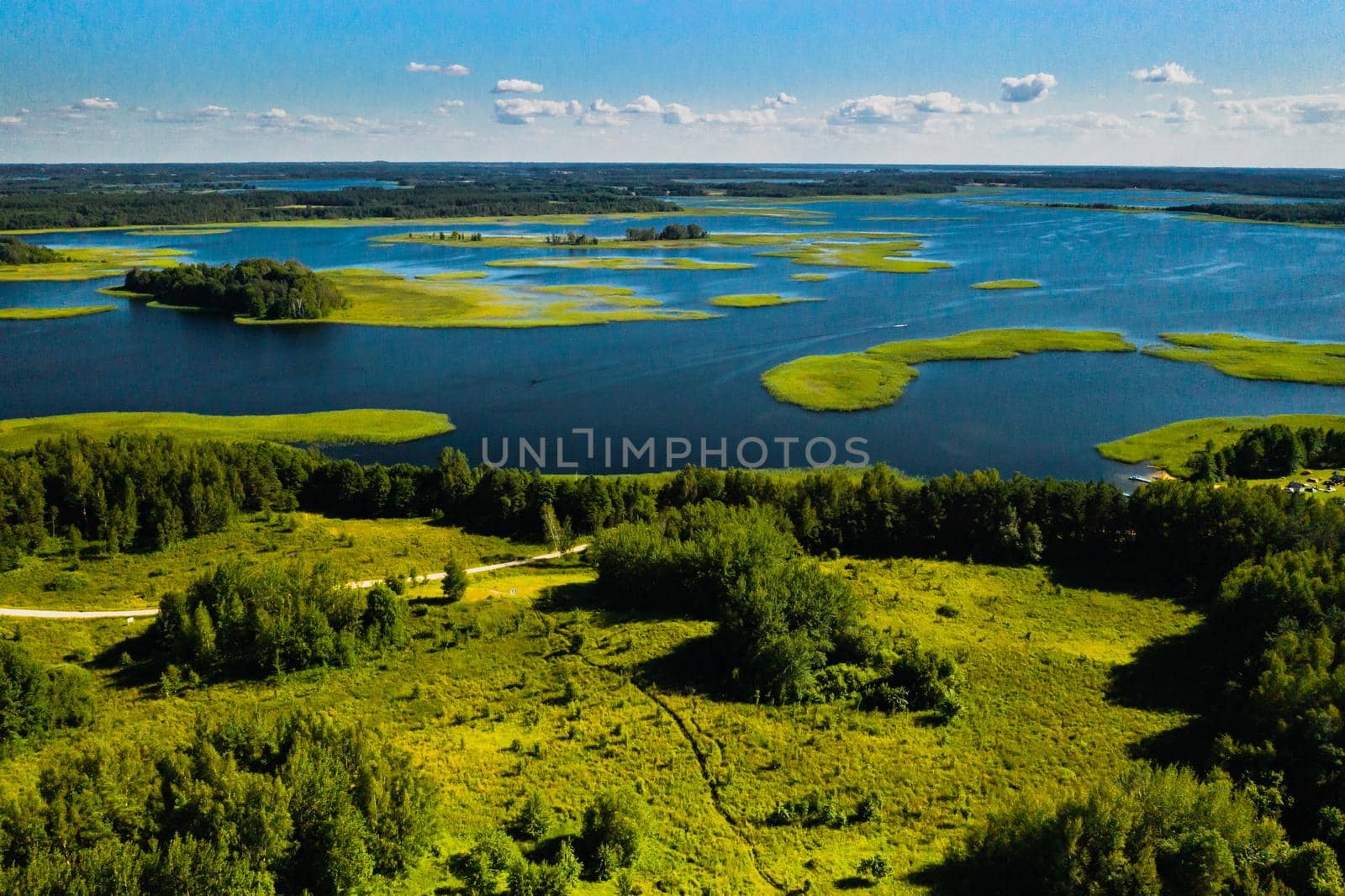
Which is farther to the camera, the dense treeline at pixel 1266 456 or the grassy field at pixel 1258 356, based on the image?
the grassy field at pixel 1258 356

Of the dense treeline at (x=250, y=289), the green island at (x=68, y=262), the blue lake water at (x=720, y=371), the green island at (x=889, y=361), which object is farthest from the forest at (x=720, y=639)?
the green island at (x=68, y=262)

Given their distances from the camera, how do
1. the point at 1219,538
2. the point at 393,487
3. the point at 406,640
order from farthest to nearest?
the point at 393,487 → the point at 1219,538 → the point at 406,640

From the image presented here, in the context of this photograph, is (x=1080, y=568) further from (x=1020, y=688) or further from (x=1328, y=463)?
(x=1328, y=463)

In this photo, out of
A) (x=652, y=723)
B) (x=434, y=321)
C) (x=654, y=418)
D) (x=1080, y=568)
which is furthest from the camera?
(x=434, y=321)

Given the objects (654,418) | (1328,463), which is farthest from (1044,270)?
(654,418)

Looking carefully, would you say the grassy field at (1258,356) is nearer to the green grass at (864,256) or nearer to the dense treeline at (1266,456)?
the dense treeline at (1266,456)
